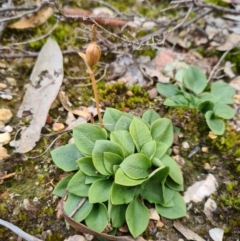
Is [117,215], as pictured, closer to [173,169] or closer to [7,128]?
[173,169]

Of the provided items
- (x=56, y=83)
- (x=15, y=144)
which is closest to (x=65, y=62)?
(x=56, y=83)

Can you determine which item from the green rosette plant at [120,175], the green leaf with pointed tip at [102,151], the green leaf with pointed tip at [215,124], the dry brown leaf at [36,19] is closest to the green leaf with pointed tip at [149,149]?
the green rosette plant at [120,175]

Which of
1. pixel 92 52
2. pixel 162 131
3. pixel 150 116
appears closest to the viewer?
pixel 92 52

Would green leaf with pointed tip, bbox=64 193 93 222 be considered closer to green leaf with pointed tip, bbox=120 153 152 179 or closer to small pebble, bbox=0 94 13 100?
green leaf with pointed tip, bbox=120 153 152 179

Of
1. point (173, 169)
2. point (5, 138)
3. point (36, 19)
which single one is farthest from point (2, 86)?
point (173, 169)

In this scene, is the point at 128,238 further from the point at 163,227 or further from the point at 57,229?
the point at 57,229

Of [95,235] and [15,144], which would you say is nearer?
[95,235]

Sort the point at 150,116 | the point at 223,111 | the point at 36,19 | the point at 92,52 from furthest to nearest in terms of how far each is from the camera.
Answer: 1. the point at 36,19
2. the point at 223,111
3. the point at 150,116
4. the point at 92,52

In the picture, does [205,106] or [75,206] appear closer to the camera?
[75,206]
